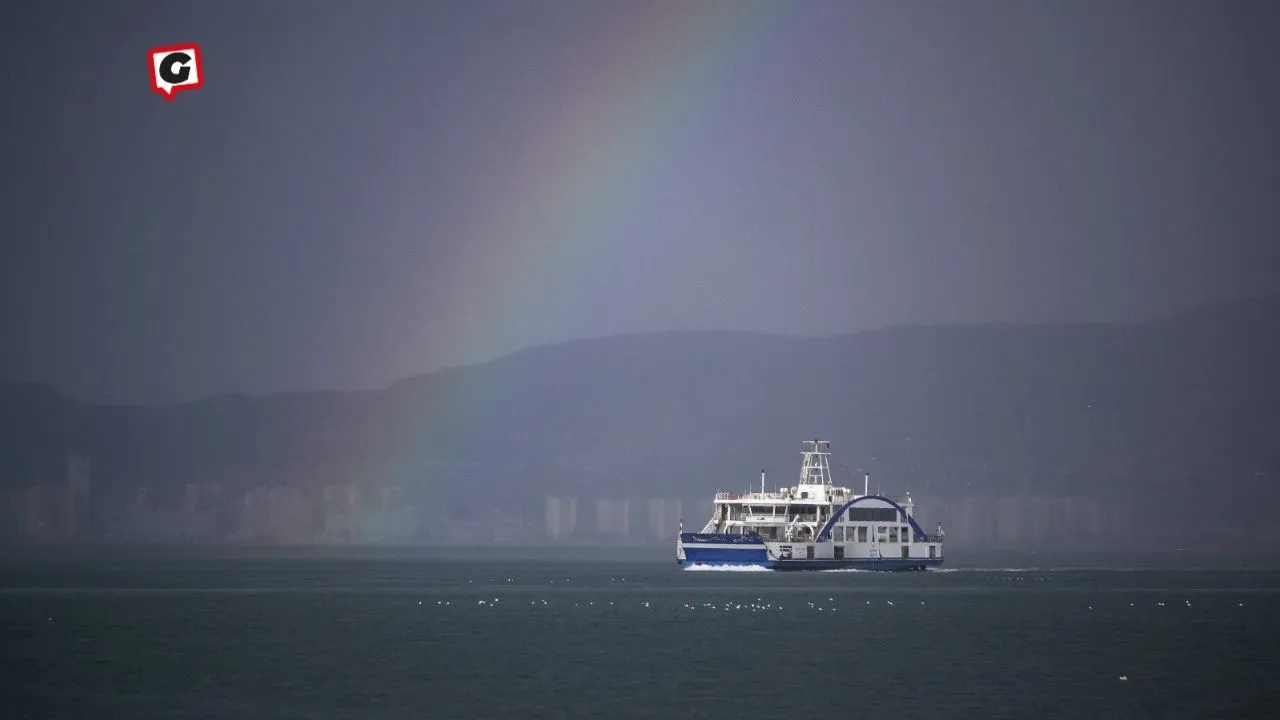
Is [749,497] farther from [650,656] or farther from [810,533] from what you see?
[650,656]

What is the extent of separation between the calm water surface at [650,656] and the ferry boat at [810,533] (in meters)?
11.9

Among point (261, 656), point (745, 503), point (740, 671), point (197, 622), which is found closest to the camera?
point (740, 671)

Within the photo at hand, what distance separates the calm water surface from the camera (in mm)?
79688

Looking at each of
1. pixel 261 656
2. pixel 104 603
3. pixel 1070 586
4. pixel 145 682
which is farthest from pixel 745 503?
pixel 145 682

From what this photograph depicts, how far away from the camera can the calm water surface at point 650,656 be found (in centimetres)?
7969

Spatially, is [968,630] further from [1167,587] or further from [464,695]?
[1167,587]

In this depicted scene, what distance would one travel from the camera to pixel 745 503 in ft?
610

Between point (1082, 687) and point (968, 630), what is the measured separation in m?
35.3

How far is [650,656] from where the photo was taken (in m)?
103

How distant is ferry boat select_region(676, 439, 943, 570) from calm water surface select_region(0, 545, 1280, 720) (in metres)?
11.9

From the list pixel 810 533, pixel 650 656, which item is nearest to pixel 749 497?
pixel 810 533

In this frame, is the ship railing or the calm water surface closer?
the calm water surface

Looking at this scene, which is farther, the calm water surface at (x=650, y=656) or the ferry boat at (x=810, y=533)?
the ferry boat at (x=810, y=533)

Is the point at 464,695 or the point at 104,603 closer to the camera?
the point at 464,695
